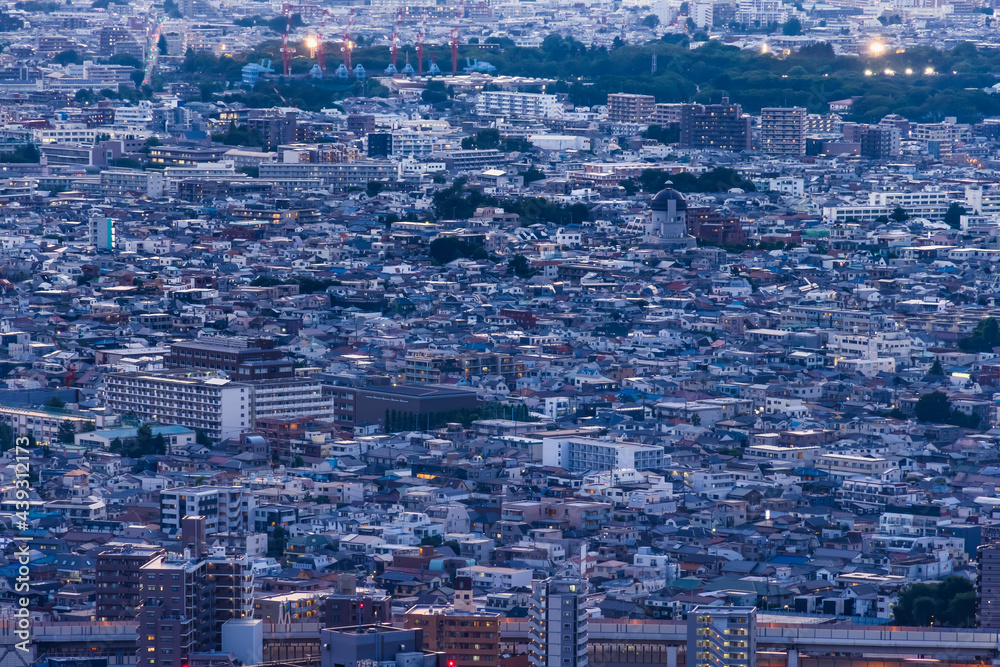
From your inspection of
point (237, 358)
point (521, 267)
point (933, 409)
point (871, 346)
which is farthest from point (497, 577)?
point (521, 267)

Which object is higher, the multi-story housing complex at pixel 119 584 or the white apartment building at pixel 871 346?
the multi-story housing complex at pixel 119 584

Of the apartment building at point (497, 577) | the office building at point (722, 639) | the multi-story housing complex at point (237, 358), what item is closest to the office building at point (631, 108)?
the multi-story housing complex at point (237, 358)

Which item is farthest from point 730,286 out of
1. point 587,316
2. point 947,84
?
point 947,84

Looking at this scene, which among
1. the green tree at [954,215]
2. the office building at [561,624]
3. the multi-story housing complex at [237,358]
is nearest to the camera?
the office building at [561,624]

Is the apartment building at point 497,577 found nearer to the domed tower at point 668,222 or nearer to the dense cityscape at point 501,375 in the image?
the dense cityscape at point 501,375

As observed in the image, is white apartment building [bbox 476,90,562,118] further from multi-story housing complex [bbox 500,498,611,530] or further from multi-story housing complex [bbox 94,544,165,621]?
multi-story housing complex [bbox 94,544,165,621]

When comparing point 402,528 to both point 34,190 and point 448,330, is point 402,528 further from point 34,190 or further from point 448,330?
point 34,190

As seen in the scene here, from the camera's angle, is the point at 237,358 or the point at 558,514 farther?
the point at 237,358

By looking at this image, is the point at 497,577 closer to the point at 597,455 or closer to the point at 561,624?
the point at 561,624
